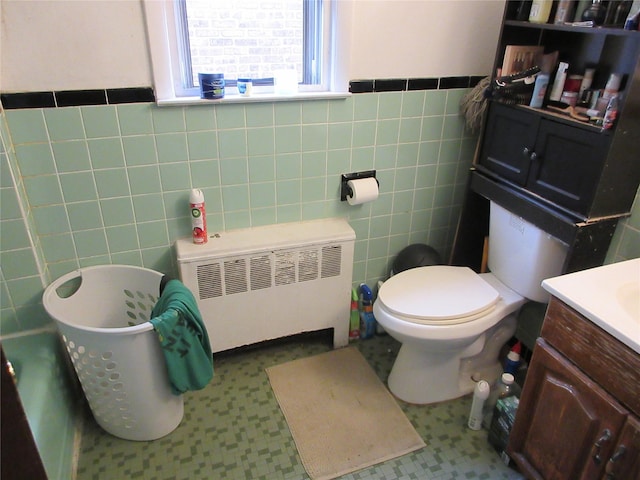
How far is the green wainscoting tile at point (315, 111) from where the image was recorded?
1814 millimetres

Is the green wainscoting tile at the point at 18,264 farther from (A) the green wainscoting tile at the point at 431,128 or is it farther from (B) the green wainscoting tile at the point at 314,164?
(A) the green wainscoting tile at the point at 431,128

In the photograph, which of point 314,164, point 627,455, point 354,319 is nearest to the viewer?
point 627,455

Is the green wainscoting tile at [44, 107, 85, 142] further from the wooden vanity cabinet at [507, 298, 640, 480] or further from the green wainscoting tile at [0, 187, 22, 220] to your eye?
the wooden vanity cabinet at [507, 298, 640, 480]

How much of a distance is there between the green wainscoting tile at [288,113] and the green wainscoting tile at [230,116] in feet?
0.42

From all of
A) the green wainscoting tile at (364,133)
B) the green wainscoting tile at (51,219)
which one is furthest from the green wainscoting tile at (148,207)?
the green wainscoting tile at (364,133)

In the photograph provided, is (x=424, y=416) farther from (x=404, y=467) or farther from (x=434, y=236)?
(x=434, y=236)

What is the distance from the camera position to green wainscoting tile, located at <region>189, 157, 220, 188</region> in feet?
5.81

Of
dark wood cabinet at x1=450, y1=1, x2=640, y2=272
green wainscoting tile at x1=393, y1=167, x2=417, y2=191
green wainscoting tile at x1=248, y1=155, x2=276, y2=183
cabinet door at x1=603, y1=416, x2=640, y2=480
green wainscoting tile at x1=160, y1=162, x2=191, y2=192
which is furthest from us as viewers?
green wainscoting tile at x1=393, y1=167, x2=417, y2=191

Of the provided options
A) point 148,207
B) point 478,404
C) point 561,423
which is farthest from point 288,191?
point 561,423

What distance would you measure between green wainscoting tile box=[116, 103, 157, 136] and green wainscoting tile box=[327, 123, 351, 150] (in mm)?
672

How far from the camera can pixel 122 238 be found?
1.79 meters

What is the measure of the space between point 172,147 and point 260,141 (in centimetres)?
32

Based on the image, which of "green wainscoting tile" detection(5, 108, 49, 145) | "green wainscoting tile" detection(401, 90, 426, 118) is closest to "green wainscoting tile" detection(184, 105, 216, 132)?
"green wainscoting tile" detection(5, 108, 49, 145)

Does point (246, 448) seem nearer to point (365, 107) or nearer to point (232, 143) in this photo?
point (232, 143)
